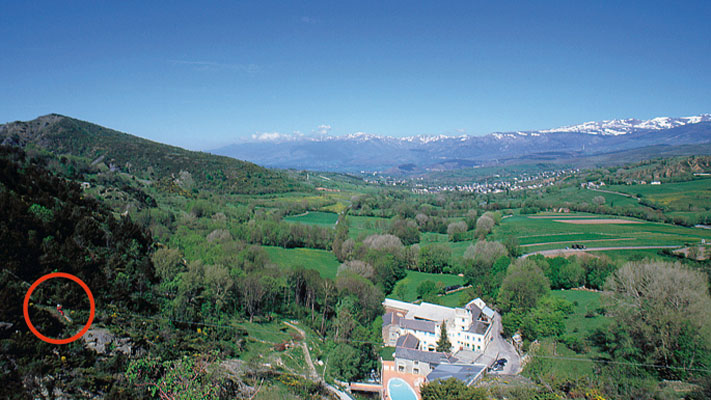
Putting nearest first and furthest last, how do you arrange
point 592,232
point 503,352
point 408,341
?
point 503,352, point 408,341, point 592,232

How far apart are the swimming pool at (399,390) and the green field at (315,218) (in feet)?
148

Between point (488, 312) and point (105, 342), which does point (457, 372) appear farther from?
point (105, 342)

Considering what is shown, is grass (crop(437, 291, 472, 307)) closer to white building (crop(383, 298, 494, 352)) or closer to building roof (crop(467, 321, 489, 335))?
white building (crop(383, 298, 494, 352))

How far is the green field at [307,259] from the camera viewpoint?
150 feet

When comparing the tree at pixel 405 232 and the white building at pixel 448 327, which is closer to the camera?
the white building at pixel 448 327

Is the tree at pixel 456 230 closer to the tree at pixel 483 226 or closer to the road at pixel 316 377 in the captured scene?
the tree at pixel 483 226

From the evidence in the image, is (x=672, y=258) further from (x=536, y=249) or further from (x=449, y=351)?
(x=449, y=351)

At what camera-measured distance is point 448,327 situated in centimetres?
3112

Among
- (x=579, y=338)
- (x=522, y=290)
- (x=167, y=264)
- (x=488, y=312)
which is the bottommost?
(x=488, y=312)

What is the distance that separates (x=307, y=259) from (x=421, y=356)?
2602cm

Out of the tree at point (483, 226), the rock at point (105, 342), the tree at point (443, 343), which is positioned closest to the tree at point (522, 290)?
the tree at point (443, 343)

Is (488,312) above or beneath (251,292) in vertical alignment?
beneath

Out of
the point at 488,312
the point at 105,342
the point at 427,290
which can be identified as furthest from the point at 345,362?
the point at 427,290

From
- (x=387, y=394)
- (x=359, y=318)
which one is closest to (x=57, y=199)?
(x=359, y=318)
